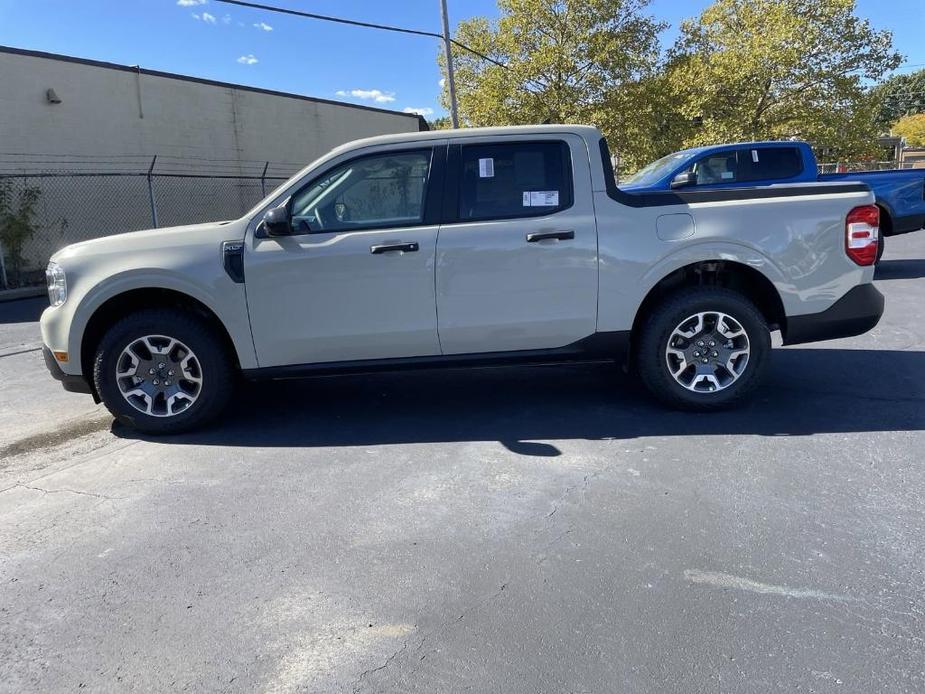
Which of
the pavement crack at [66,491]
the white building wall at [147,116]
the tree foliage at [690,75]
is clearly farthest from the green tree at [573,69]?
the pavement crack at [66,491]

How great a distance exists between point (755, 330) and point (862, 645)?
2.62 metres

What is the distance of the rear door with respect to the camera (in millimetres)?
4559

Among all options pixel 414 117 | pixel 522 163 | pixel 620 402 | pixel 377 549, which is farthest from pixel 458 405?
pixel 414 117

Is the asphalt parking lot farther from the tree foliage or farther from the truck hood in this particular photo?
the tree foliage

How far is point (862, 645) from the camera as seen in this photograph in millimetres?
2424

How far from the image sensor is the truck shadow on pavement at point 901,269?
1044 centimetres

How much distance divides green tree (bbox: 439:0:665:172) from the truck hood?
1883 cm

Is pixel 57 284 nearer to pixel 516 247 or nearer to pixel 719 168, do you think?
pixel 516 247

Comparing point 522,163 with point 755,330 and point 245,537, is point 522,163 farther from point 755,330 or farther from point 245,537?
point 245,537

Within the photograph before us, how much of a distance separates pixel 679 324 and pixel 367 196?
2290mm

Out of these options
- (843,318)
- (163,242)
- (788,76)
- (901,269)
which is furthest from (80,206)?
(788,76)

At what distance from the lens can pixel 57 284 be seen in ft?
15.1

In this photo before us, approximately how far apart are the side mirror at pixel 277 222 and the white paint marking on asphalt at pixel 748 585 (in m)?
3.12

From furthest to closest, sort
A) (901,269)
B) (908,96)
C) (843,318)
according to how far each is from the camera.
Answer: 1. (908,96)
2. (901,269)
3. (843,318)
